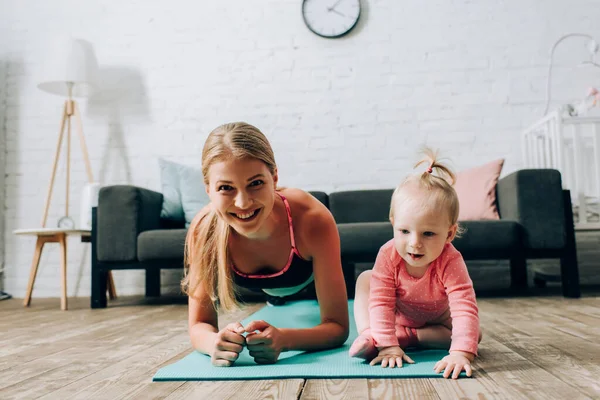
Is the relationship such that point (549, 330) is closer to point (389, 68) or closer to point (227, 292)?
point (227, 292)

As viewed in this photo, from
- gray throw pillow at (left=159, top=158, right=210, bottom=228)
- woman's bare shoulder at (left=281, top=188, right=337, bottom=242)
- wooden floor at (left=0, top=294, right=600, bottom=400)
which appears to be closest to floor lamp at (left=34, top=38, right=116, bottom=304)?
gray throw pillow at (left=159, top=158, right=210, bottom=228)

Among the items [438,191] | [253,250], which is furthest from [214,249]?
[438,191]

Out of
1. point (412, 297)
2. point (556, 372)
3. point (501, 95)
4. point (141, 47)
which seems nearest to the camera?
point (556, 372)

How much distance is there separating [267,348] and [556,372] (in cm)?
58

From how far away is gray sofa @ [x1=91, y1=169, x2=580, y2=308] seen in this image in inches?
93.0

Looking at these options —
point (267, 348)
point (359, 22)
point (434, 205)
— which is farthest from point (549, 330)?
point (359, 22)

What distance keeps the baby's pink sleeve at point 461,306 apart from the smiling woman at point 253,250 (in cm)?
29

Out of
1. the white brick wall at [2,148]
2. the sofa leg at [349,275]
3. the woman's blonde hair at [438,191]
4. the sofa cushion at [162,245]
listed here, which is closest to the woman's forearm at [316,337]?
the woman's blonde hair at [438,191]

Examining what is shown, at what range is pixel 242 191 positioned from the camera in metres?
1.08

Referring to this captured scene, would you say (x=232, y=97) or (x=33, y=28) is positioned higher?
(x=33, y=28)

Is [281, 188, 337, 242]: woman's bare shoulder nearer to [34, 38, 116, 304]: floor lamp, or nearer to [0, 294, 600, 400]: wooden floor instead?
[0, 294, 600, 400]: wooden floor

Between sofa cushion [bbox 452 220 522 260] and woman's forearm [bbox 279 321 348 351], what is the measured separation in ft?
4.14

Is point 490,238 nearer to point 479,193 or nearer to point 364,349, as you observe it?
point 479,193

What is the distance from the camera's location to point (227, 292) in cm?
126
